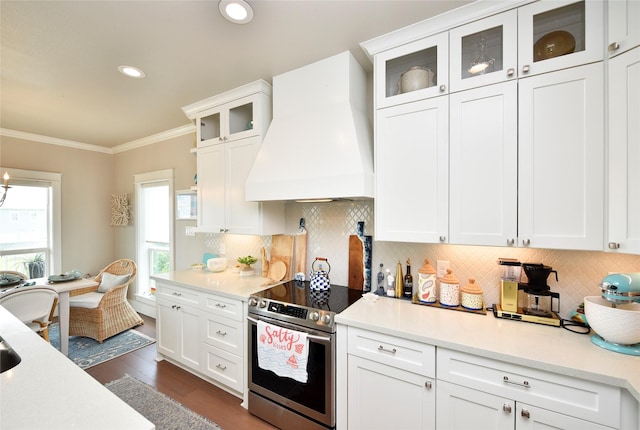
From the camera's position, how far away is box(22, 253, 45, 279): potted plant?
3.76 meters

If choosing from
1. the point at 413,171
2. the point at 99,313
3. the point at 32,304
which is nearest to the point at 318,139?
the point at 413,171

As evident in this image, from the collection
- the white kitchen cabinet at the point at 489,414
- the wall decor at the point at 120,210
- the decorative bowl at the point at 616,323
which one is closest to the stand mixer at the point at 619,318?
the decorative bowl at the point at 616,323

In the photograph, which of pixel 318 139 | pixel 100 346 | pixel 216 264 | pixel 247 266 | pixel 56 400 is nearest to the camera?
pixel 56 400

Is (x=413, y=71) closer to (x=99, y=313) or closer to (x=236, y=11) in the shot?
(x=236, y=11)

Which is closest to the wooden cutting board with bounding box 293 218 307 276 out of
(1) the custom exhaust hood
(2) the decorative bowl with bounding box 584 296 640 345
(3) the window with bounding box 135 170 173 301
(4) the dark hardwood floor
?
(1) the custom exhaust hood

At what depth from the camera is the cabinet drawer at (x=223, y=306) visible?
214 cm

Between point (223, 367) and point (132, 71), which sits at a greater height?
point (132, 71)

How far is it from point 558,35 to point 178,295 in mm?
3301

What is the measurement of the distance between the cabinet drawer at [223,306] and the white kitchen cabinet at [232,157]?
627 millimetres

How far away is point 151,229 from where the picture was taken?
13.7ft

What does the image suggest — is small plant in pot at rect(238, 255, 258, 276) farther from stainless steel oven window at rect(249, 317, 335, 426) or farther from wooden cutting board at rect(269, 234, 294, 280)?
stainless steel oven window at rect(249, 317, 335, 426)

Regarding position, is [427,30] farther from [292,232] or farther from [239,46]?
[292,232]

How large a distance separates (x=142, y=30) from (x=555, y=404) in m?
2.97

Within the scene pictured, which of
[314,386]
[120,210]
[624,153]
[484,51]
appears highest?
[484,51]
